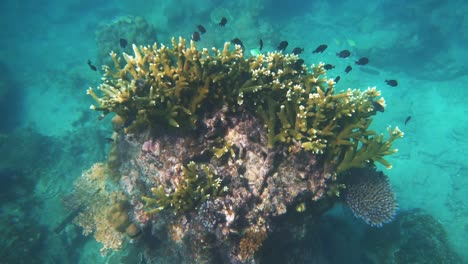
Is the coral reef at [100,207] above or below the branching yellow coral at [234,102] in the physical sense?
below

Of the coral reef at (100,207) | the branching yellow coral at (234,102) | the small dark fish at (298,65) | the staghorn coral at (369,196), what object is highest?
the small dark fish at (298,65)

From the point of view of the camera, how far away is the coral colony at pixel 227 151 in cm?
380

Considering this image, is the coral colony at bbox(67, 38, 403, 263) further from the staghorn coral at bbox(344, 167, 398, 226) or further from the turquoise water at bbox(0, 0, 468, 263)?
the turquoise water at bbox(0, 0, 468, 263)

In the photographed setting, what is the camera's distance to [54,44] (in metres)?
24.8

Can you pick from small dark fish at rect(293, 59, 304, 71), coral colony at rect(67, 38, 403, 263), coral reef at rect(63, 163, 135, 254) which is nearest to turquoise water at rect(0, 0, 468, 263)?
coral reef at rect(63, 163, 135, 254)

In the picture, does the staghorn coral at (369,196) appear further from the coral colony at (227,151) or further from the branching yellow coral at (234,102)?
the branching yellow coral at (234,102)

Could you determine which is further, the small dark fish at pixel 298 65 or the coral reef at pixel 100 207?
the small dark fish at pixel 298 65

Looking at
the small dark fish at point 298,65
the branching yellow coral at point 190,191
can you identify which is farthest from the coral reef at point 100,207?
the small dark fish at point 298,65

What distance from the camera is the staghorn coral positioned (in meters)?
4.78

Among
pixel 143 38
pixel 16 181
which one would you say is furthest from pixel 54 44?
pixel 16 181

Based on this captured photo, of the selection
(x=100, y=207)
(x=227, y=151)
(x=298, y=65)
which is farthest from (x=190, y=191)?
(x=100, y=207)

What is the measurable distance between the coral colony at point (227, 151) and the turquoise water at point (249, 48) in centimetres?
153

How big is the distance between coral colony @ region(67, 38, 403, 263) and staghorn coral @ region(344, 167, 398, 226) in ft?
0.06

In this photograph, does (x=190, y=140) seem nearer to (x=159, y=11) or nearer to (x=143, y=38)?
(x=143, y=38)
